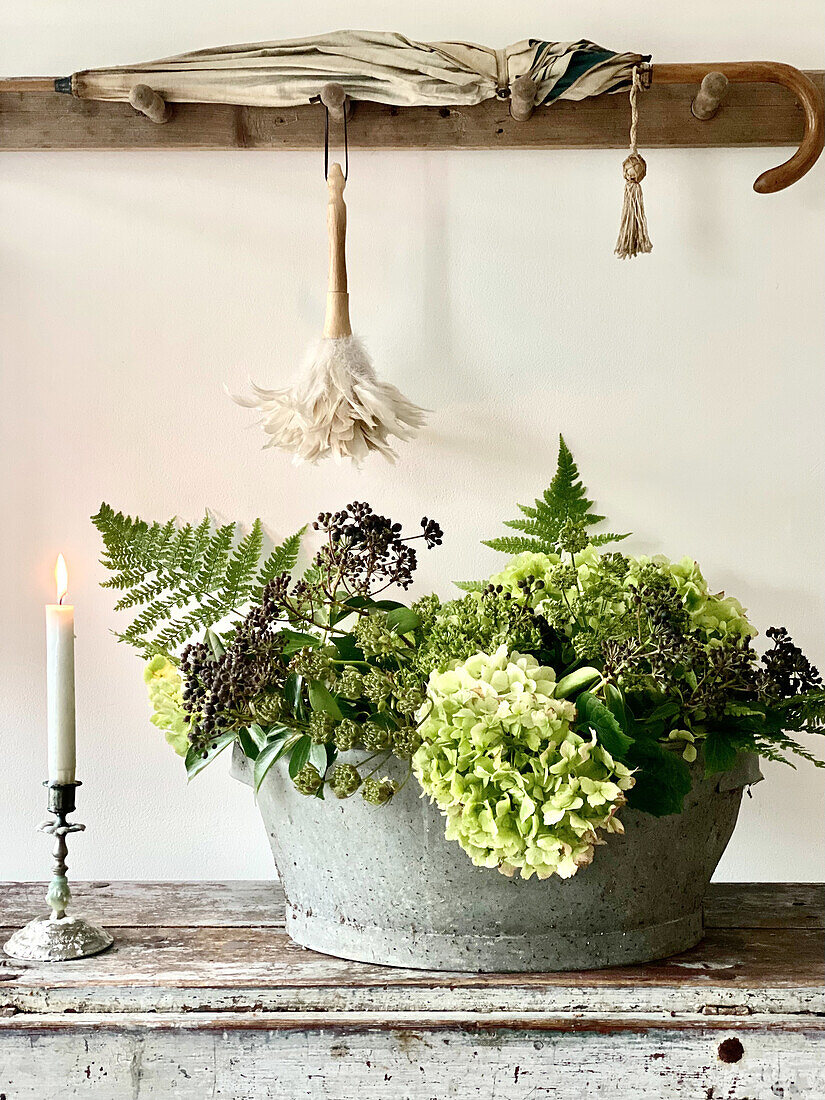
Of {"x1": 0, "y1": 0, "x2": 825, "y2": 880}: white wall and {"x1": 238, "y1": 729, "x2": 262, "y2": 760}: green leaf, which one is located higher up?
{"x1": 0, "y1": 0, "x2": 825, "y2": 880}: white wall

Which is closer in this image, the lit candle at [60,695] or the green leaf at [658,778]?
the green leaf at [658,778]

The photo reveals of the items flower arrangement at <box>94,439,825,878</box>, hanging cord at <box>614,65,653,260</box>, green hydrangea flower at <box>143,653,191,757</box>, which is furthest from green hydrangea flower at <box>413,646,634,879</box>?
hanging cord at <box>614,65,653,260</box>

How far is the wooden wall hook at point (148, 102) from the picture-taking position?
106 centimetres

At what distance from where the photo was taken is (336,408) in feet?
3.33

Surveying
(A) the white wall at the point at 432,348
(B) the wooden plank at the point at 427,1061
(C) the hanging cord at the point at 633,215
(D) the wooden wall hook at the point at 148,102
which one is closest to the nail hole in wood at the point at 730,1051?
(B) the wooden plank at the point at 427,1061

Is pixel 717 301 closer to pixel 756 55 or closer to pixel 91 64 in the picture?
pixel 756 55

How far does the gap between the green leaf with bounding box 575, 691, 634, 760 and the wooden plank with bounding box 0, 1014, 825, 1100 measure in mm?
193

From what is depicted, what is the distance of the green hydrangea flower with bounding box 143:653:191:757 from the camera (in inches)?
32.7

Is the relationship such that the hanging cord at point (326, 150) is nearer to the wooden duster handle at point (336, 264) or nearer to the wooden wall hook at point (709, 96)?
the wooden duster handle at point (336, 264)


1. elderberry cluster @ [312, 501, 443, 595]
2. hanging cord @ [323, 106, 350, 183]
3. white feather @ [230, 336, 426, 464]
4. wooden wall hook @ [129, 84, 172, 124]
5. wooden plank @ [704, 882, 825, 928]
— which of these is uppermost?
A: wooden wall hook @ [129, 84, 172, 124]

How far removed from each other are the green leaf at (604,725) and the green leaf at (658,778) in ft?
0.06

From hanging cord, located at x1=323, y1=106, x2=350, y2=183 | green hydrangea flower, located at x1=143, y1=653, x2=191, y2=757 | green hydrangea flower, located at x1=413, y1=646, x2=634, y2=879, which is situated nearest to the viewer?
green hydrangea flower, located at x1=413, y1=646, x2=634, y2=879

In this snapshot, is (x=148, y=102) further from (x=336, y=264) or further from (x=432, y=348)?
(x=432, y=348)

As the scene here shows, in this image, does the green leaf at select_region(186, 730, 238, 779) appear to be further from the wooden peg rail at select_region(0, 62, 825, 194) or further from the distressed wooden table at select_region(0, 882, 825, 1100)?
the wooden peg rail at select_region(0, 62, 825, 194)
